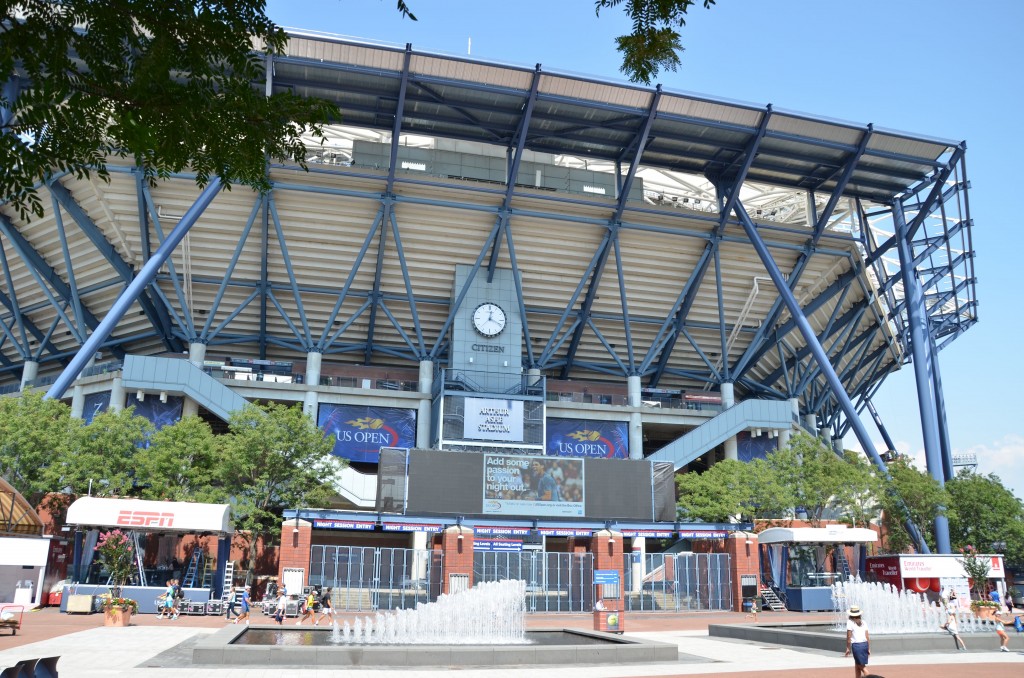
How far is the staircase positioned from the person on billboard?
36.3ft

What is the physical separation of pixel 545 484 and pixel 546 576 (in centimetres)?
1071

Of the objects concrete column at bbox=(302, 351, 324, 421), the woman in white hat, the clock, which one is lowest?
the woman in white hat

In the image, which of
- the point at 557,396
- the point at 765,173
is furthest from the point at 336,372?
the point at 765,173

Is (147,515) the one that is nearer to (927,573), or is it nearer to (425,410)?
(425,410)

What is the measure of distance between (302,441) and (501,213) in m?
17.8

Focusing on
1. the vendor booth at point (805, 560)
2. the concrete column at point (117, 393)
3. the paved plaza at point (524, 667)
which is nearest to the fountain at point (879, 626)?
the paved plaza at point (524, 667)

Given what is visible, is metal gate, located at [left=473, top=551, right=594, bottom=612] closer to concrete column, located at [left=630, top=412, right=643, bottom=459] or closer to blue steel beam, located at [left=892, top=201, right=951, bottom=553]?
concrete column, located at [left=630, top=412, right=643, bottom=459]

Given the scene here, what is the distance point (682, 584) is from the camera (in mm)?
39125

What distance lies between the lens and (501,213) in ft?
167

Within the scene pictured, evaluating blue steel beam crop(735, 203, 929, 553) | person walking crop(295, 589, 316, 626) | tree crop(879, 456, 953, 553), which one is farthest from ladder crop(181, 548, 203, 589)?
tree crop(879, 456, 953, 553)

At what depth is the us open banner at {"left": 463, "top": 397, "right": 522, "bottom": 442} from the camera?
53.6m

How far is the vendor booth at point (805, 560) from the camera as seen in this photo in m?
39.0

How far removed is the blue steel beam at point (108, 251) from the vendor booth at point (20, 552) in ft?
59.1

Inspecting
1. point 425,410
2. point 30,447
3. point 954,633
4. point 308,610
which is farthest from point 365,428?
point 954,633
